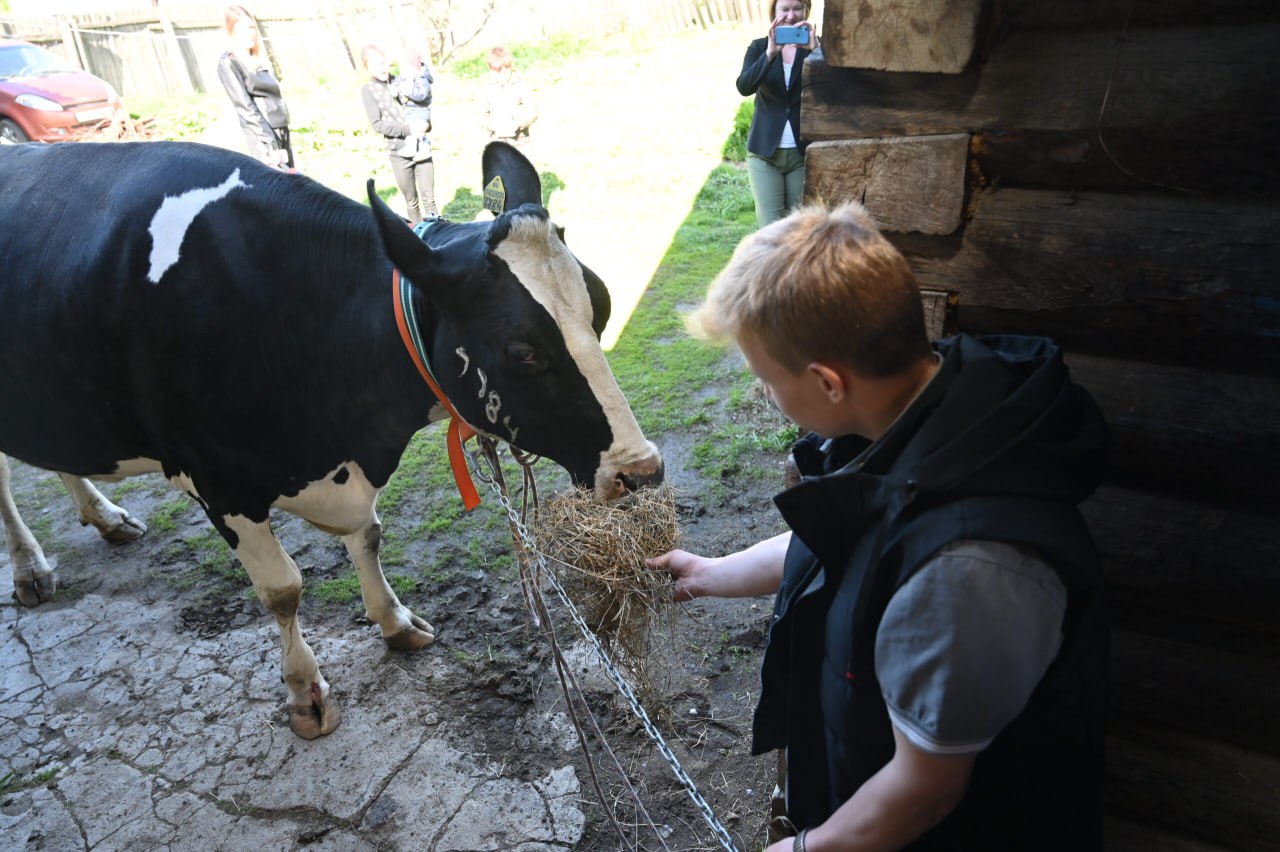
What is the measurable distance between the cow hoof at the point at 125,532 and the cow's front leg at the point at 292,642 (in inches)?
72.3

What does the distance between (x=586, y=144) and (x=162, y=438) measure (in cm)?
884

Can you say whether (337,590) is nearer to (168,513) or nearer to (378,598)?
(378,598)

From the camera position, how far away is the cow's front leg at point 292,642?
3166 mm

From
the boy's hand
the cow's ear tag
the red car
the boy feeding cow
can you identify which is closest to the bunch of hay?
the boy's hand

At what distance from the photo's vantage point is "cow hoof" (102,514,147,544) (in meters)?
4.52

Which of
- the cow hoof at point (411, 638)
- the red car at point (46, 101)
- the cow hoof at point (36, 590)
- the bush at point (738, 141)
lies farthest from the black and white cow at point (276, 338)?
the red car at point (46, 101)

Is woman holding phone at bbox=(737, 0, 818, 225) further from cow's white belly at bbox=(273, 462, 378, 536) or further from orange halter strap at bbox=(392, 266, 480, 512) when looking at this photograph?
cow's white belly at bbox=(273, 462, 378, 536)

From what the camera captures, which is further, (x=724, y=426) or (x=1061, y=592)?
(x=724, y=426)

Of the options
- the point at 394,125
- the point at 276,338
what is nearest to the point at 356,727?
the point at 276,338

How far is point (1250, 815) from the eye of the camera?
80.6 inches

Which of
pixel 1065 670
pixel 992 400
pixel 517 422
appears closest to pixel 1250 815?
pixel 1065 670

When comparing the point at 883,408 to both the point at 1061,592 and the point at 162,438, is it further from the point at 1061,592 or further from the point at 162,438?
the point at 162,438

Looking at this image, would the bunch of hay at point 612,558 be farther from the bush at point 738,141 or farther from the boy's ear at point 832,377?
the bush at point 738,141

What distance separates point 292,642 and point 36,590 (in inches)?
70.6
